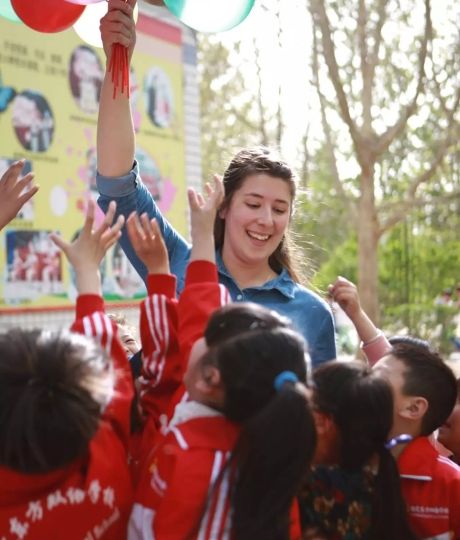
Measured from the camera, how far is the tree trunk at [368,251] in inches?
322

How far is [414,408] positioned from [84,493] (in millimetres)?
865

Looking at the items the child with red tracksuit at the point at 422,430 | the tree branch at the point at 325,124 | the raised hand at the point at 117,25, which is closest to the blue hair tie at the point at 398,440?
the child with red tracksuit at the point at 422,430

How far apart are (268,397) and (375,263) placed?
7056 mm

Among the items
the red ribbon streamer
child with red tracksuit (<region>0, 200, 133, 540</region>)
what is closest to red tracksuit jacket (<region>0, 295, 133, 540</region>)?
child with red tracksuit (<region>0, 200, 133, 540</region>)

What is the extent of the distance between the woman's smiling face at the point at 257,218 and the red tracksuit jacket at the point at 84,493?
80cm

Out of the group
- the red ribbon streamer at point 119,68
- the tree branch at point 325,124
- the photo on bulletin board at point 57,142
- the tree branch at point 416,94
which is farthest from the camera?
the tree branch at point 325,124

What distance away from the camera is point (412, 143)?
49.8 ft

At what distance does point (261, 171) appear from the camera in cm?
239

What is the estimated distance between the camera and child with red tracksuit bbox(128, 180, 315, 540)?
1.44 meters

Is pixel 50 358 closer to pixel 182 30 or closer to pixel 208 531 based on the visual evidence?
pixel 208 531

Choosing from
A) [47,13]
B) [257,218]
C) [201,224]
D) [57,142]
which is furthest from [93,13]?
[57,142]

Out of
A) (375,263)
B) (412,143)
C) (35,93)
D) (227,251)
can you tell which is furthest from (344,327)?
(227,251)

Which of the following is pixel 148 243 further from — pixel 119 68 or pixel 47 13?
pixel 47 13

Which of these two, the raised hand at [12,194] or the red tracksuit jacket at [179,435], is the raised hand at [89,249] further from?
the raised hand at [12,194]
